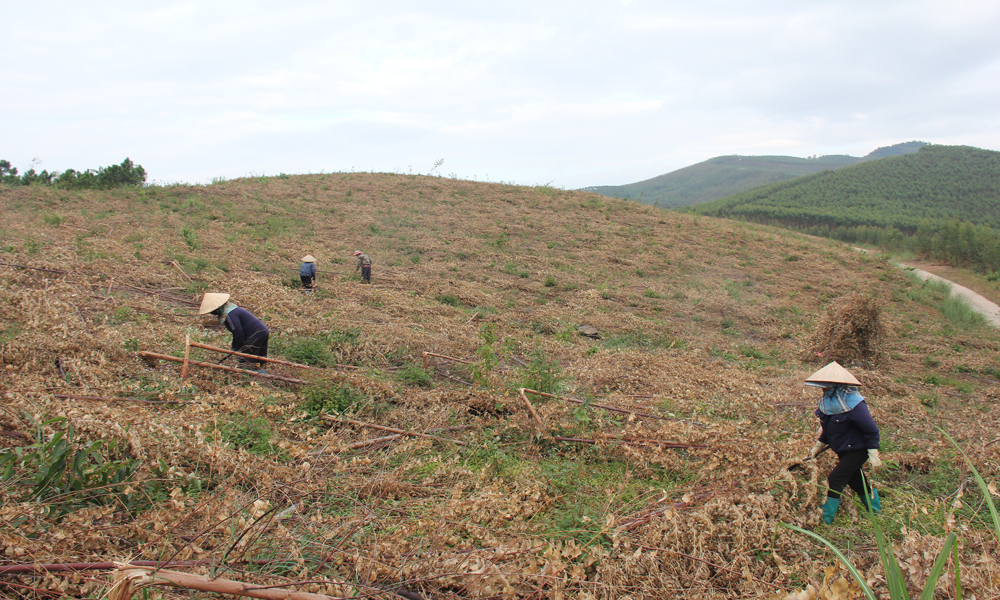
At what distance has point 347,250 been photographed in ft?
48.4

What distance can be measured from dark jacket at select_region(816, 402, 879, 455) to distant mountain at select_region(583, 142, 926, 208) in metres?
89.7

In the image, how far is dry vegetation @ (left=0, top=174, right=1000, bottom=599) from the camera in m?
2.48

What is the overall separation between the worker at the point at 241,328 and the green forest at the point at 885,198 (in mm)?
37318

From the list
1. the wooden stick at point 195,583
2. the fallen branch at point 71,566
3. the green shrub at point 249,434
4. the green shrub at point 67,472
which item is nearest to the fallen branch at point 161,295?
the green shrub at point 249,434

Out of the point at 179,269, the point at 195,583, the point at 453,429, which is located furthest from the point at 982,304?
the point at 179,269

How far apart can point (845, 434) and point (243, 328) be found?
605cm

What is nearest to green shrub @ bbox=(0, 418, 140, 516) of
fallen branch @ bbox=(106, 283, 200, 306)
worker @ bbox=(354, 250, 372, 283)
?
fallen branch @ bbox=(106, 283, 200, 306)

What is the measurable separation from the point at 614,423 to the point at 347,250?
11.6 m

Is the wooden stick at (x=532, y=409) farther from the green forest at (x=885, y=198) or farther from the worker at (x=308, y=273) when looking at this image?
the green forest at (x=885, y=198)

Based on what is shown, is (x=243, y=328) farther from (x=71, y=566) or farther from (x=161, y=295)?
(x=71, y=566)

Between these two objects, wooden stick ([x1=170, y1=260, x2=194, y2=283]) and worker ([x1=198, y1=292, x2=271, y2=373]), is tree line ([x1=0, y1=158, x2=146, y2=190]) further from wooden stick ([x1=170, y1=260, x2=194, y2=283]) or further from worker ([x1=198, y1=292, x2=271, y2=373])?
worker ([x1=198, y1=292, x2=271, y2=373])

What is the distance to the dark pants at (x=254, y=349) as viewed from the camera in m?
5.65

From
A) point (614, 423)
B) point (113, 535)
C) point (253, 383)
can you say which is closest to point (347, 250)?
point (253, 383)

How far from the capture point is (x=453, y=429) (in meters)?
4.81
